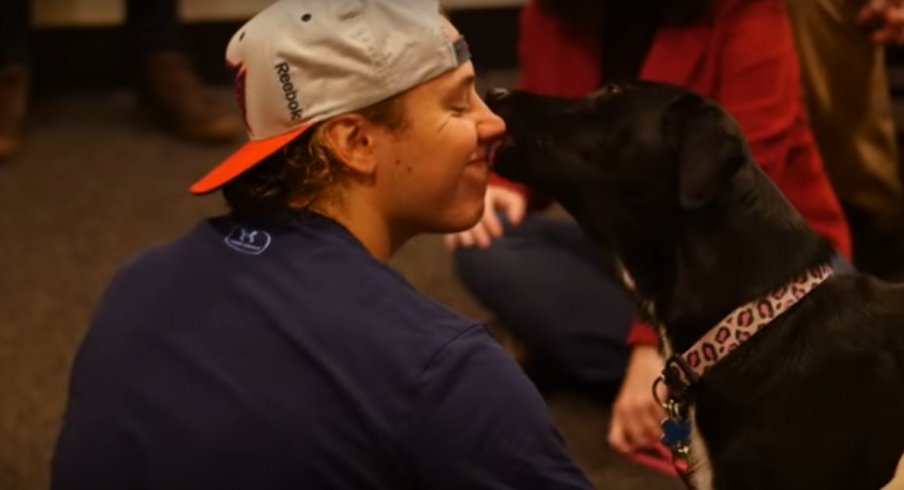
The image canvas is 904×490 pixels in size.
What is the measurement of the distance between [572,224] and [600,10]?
447mm

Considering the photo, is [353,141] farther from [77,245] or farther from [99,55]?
[99,55]

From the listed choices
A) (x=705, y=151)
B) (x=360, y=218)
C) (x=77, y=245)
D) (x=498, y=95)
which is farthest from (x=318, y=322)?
(x=77, y=245)

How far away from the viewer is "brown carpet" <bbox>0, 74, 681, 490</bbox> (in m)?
2.04

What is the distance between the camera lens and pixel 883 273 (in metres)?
2.56

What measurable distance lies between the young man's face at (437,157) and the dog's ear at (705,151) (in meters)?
0.25

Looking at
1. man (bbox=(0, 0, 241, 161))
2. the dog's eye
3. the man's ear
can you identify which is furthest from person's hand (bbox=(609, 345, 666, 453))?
man (bbox=(0, 0, 241, 161))

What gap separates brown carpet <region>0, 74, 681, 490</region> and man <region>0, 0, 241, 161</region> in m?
0.05

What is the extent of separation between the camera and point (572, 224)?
2344 mm

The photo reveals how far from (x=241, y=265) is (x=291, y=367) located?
108mm

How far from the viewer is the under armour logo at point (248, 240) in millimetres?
1128

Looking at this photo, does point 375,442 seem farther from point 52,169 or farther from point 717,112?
point 52,169

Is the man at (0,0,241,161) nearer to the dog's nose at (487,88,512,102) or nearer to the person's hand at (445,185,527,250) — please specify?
the person's hand at (445,185,527,250)

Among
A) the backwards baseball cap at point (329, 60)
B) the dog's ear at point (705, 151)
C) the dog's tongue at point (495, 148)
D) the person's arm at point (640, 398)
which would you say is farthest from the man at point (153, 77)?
the backwards baseball cap at point (329, 60)

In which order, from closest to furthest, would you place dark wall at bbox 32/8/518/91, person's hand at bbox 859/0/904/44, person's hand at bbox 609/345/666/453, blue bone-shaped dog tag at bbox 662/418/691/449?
blue bone-shaped dog tag at bbox 662/418/691/449, person's hand at bbox 609/345/666/453, person's hand at bbox 859/0/904/44, dark wall at bbox 32/8/518/91
